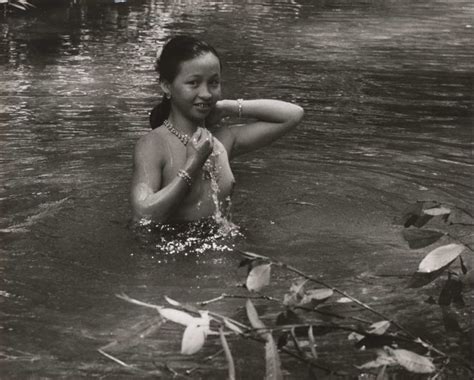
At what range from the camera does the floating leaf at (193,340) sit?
2.78 meters

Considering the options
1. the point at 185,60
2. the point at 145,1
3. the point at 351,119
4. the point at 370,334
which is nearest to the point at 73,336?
the point at 370,334

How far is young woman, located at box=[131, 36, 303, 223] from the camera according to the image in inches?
190

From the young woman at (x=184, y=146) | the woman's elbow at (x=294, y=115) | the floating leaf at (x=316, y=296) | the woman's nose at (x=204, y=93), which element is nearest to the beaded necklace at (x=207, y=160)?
the young woman at (x=184, y=146)

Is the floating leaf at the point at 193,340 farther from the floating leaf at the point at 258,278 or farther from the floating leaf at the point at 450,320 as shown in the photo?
the floating leaf at the point at 450,320

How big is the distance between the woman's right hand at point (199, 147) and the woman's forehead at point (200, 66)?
0.32 metres

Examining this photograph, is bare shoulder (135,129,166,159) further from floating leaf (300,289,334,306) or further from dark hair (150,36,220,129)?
floating leaf (300,289,334,306)

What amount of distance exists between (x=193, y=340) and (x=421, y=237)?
2.88ft

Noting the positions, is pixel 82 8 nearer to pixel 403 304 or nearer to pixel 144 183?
Answer: pixel 144 183

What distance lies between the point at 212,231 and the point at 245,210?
1.84 ft

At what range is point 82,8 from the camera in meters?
14.8

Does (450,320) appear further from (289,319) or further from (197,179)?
(197,179)

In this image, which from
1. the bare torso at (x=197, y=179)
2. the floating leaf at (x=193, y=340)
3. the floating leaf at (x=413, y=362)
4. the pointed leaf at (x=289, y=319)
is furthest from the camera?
the bare torso at (x=197, y=179)

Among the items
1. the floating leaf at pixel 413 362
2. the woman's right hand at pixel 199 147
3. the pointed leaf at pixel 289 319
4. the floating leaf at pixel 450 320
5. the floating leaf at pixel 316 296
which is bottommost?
the floating leaf at pixel 450 320

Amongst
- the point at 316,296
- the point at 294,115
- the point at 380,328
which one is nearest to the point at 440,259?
the point at 380,328
